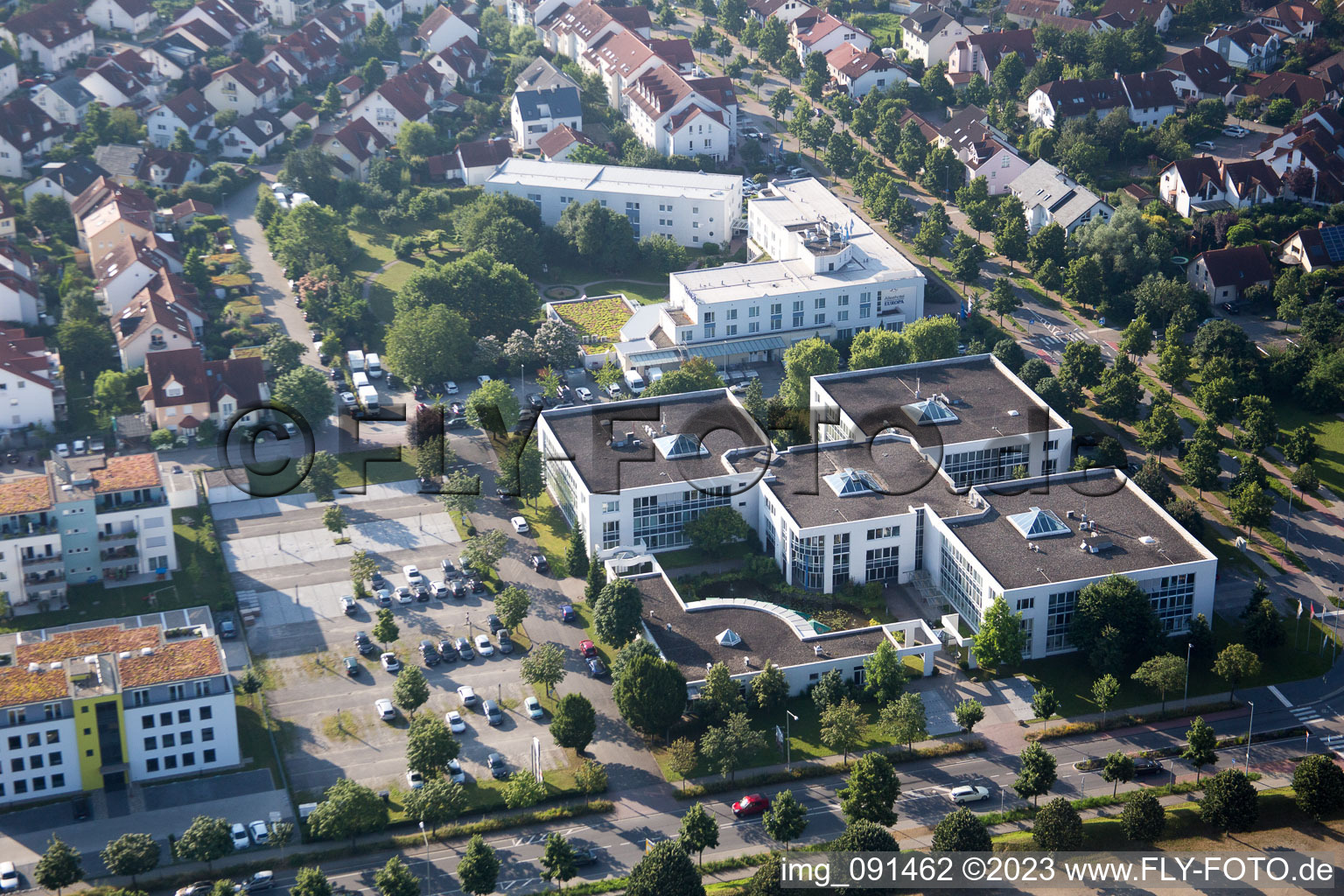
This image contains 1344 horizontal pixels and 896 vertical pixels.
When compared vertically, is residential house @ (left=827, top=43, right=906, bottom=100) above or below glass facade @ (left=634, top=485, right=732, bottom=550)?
above

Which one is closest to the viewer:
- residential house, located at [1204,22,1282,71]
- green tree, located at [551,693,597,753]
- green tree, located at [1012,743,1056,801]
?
green tree, located at [1012,743,1056,801]

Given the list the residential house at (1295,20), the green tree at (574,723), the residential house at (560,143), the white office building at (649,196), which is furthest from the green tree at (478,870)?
the residential house at (1295,20)

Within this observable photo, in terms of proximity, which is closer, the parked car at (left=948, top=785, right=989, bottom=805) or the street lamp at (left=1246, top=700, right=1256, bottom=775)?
the parked car at (left=948, top=785, right=989, bottom=805)

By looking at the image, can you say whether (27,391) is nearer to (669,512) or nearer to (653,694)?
(669,512)

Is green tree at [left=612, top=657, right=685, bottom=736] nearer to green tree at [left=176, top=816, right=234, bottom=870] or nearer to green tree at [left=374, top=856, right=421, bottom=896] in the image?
green tree at [left=374, top=856, right=421, bottom=896]

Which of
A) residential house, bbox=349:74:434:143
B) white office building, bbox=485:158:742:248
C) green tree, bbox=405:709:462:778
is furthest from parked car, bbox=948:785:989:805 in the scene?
residential house, bbox=349:74:434:143

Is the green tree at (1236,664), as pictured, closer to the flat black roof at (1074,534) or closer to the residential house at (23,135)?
the flat black roof at (1074,534)

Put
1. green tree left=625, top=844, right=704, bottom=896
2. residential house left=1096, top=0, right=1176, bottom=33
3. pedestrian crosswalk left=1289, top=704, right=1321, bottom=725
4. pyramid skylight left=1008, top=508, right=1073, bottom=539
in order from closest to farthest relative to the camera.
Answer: green tree left=625, top=844, right=704, bottom=896 < pedestrian crosswalk left=1289, top=704, right=1321, bottom=725 < pyramid skylight left=1008, top=508, right=1073, bottom=539 < residential house left=1096, top=0, right=1176, bottom=33

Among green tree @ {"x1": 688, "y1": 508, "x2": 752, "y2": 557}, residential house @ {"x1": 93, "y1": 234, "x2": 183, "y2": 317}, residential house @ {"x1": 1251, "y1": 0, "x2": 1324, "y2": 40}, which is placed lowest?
green tree @ {"x1": 688, "y1": 508, "x2": 752, "y2": 557}
